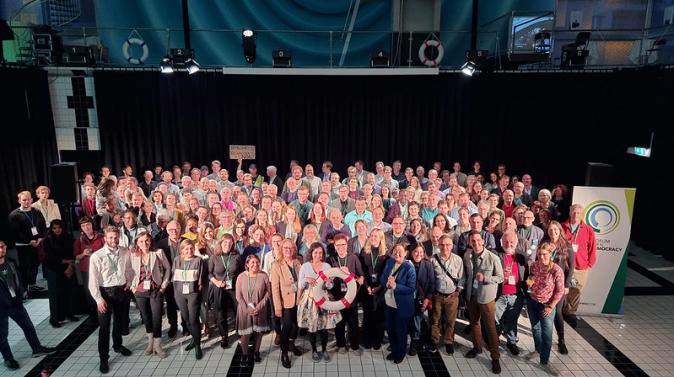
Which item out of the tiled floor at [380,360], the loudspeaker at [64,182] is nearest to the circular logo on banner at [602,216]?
the tiled floor at [380,360]

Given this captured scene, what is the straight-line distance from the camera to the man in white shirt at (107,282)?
446cm

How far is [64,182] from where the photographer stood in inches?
289

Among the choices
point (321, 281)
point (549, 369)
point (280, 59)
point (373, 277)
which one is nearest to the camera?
point (321, 281)

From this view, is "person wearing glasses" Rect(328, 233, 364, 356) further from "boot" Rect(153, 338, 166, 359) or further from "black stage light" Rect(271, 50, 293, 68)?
"black stage light" Rect(271, 50, 293, 68)

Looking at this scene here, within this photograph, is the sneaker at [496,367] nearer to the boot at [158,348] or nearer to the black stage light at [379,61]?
the boot at [158,348]

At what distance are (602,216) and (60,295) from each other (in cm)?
752

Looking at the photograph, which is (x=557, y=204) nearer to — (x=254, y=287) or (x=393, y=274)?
(x=393, y=274)

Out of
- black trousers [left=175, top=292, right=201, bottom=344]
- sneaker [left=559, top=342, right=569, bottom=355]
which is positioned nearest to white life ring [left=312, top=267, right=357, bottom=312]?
black trousers [left=175, top=292, right=201, bottom=344]

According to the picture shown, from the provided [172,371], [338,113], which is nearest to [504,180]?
[338,113]

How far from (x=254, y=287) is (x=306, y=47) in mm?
7623

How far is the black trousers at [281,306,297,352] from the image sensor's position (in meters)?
4.64

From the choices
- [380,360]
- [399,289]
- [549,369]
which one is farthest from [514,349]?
[399,289]

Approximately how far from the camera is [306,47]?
10516 mm

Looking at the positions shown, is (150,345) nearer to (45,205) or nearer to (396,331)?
(396,331)
